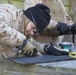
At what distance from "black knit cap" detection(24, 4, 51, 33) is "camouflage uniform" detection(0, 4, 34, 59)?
0.30ft

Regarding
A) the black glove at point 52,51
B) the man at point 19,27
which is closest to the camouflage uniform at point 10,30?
the man at point 19,27

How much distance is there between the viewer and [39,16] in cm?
355

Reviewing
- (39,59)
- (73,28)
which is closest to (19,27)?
(39,59)

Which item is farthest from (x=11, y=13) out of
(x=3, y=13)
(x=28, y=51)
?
(x=28, y=51)

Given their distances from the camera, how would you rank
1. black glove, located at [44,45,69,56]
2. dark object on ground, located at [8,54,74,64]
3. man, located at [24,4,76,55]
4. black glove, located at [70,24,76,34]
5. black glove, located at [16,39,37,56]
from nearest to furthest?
dark object on ground, located at [8,54,74,64], black glove, located at [16,39,37,56], man, located at [24,4,76,55], black glove, located at [44,45,69,56], black glove, located at [70,24,76,34]

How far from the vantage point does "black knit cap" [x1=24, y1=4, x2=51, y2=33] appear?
3484 millimetres

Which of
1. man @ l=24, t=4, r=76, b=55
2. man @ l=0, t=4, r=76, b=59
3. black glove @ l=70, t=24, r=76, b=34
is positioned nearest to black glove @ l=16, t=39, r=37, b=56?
man @ l=0, t=4, r=76, b=59

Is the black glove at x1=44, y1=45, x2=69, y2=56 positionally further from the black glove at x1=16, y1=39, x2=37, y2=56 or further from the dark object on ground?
the black glove at x1=16, y1=39, x2=37, y2=56

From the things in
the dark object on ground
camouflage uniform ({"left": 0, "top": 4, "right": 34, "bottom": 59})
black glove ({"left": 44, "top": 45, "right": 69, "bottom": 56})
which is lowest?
the dark object on ground

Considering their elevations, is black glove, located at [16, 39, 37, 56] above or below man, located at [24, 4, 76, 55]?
below

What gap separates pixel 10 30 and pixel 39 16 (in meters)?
Answer: 0.45

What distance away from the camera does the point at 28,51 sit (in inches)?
134

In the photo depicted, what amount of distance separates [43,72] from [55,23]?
4.97 ft

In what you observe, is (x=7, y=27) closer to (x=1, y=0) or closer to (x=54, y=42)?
(x=54, y=42)
